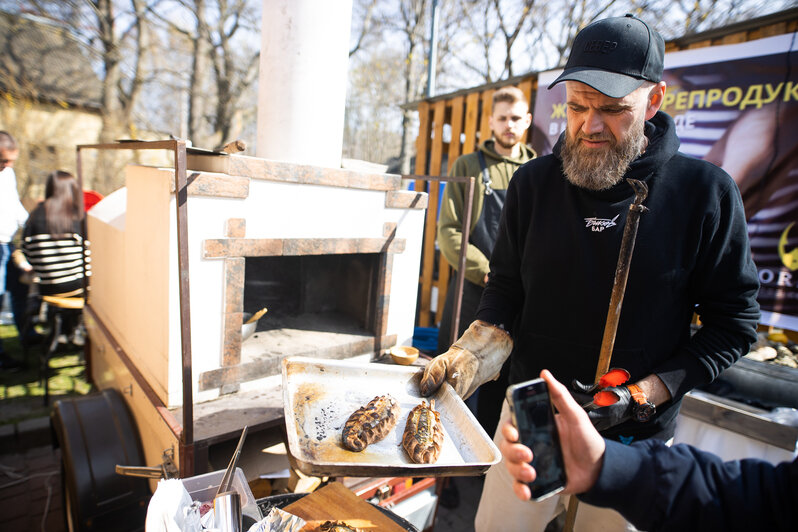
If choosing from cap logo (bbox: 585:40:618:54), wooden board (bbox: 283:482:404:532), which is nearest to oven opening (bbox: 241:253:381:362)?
wooden board (bbox: 283:482:404:532)

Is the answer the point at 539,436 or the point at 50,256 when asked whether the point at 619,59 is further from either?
the point at 50,256

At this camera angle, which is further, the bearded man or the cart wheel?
the cart wheel

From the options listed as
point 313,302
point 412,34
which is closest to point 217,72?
point 412,34

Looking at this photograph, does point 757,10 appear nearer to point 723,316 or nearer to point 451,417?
point 723,316

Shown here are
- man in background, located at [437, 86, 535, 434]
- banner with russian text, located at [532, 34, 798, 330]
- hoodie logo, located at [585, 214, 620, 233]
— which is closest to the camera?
hoodie logo, located at [585, 214, 620, 233]

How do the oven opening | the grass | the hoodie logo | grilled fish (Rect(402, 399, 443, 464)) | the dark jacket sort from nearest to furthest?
the dark jacket
grilled fish (Rect(402, 399, 443, 464))
the hoodie logo
the oven opening
the grass

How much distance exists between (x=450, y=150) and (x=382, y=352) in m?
3.36

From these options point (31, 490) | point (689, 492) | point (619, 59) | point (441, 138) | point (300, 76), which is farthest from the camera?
point (441, 138)

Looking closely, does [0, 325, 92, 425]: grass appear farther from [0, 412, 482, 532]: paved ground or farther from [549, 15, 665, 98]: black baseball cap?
[549, 15, 665, 98]: black baseball cap

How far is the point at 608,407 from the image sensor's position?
145 cm

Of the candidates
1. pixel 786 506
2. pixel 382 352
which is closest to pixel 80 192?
pixel 382 352

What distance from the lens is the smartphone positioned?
1039 mm

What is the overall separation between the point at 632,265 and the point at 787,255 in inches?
109

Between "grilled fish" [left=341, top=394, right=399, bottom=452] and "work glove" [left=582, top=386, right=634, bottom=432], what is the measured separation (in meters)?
0.70
